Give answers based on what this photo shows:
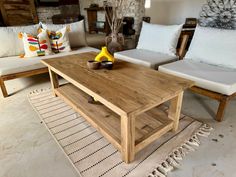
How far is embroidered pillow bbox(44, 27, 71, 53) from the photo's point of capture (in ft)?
8.80

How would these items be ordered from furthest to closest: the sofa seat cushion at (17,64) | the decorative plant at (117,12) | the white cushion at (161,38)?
the decorative plant at (117,12) < the white cushion at (161,38) < the sofa seat cushion at (17,64)

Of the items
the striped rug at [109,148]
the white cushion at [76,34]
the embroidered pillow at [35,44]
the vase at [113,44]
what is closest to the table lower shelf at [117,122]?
the striped rug at [109,148]

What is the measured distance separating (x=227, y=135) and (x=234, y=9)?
3.06 meters

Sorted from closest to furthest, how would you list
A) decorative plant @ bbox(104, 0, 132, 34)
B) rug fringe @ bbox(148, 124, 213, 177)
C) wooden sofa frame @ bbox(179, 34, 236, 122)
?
rug fringe @ bbox(148, 124, 213, 177) → wooden sofa frame @ bbox(179, 34, 236, 122) → decorative plant @ bbox(104, 0, 132, 34)

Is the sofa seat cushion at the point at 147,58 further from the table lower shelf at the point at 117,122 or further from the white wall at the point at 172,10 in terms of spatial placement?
the white wall at the point at 172,10

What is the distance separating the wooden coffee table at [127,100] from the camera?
1111 mm

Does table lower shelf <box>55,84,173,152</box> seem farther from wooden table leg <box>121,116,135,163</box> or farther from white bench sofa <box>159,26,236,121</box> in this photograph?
white bench sofa <box>159,26,236,121</box>

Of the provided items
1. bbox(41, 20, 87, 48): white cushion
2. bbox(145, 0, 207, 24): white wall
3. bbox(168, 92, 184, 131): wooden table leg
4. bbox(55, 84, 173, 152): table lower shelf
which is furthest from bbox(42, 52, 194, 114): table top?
bbox(145, 0, 207, 24): white wall

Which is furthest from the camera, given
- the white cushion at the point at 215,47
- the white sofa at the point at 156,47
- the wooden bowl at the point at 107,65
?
the white sofa at the point at 156,47

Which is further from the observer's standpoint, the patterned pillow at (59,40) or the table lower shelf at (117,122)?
the patterned pillow at (59,40)

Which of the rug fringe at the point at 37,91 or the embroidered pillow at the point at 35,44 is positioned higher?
the embroidered pillow at the point at 35,44

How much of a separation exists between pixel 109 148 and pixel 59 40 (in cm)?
200

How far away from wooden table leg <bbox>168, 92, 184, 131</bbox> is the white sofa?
33.2 inches

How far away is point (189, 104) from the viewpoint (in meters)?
1.99
